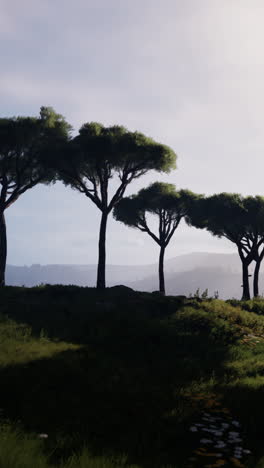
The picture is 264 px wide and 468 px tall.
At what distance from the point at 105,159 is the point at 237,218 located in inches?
698

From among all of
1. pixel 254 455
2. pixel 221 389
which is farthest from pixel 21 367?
pixel 254 455

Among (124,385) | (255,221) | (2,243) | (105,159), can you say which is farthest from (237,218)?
(124,385)

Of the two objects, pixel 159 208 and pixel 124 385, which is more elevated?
pixel 159 208

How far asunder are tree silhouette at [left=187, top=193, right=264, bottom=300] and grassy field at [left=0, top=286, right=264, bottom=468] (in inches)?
912

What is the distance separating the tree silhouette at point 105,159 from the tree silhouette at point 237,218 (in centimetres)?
1111

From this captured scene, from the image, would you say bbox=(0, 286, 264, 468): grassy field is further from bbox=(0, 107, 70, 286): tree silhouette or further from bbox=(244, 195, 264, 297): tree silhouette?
bbox=(244, 195, 264, 297): tree silhouette

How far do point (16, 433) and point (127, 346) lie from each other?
9.12 metres

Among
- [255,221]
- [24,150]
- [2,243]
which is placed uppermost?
[24,150]

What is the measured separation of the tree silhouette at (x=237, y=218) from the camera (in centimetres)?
4322

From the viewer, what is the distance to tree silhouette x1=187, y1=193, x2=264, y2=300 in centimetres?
4322

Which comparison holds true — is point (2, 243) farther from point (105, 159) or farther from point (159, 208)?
point (159, 208)

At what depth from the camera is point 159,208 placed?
46.1 metres

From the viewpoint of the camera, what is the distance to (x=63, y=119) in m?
35.1

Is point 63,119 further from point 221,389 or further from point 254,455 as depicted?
point 254,455
